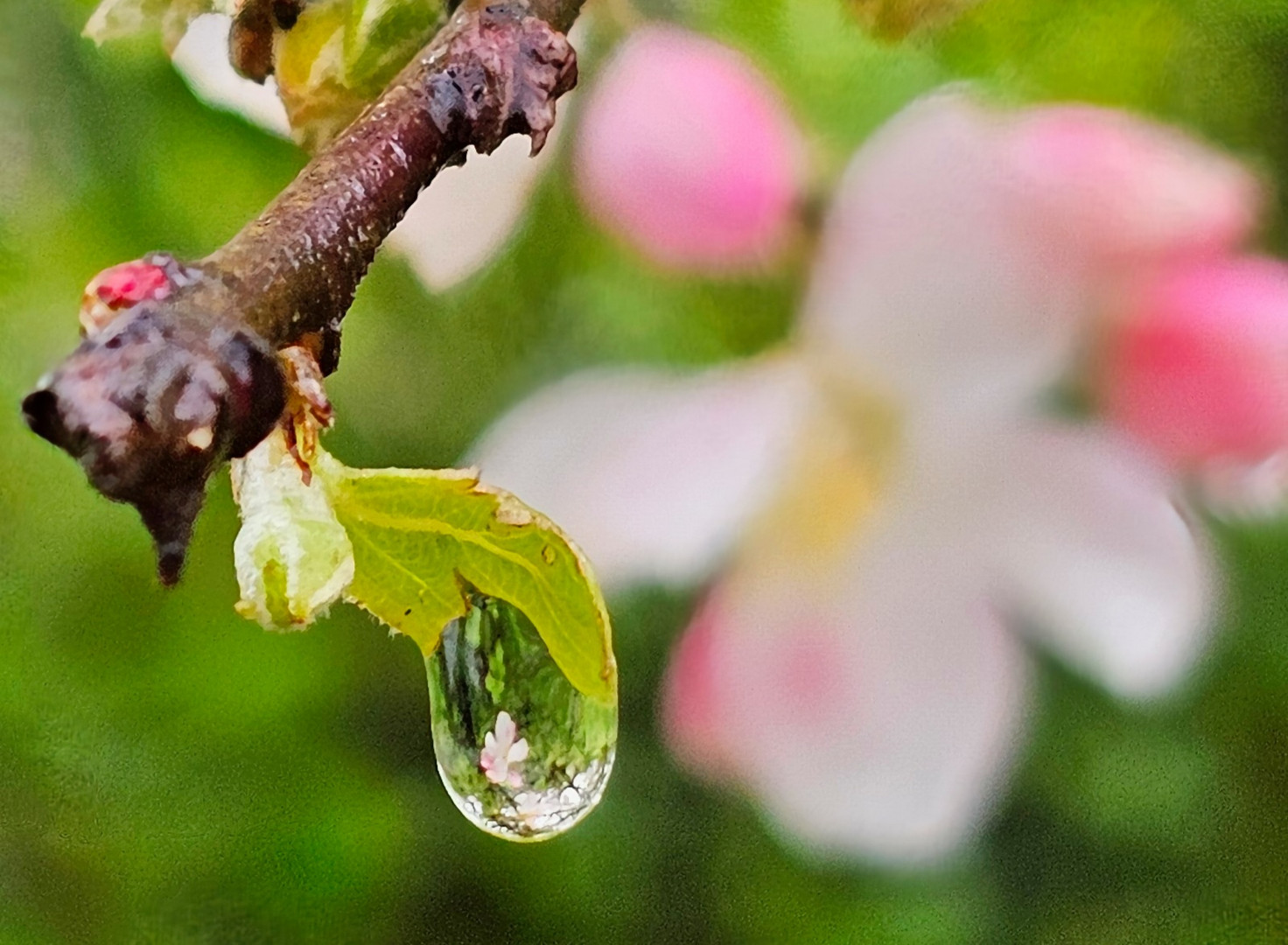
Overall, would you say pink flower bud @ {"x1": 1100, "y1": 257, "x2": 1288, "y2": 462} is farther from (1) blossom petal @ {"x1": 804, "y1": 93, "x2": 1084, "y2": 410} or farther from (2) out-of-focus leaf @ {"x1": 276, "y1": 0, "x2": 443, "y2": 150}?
(2) out-of-focus leaf @ {"x1": 276, "y1": 0, "x2": 443, "y2": 150}


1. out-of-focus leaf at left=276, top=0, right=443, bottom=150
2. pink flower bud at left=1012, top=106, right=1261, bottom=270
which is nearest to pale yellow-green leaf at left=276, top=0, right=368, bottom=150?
out-of-focus leaf at left=276, top=0, right=443, bottom=150

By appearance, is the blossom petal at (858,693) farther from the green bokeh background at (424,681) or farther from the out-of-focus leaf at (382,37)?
the out-of-focus leaf at (382,37)

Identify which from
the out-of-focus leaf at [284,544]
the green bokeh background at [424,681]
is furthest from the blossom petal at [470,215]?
the out-of-focus leaf at [284,544]

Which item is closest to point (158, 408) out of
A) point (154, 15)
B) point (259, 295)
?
point (259, 295)

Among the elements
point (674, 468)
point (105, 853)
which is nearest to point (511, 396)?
point (674, 468)

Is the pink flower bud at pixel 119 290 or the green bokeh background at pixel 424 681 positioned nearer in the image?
the pink flower bud at pixel 119 290
